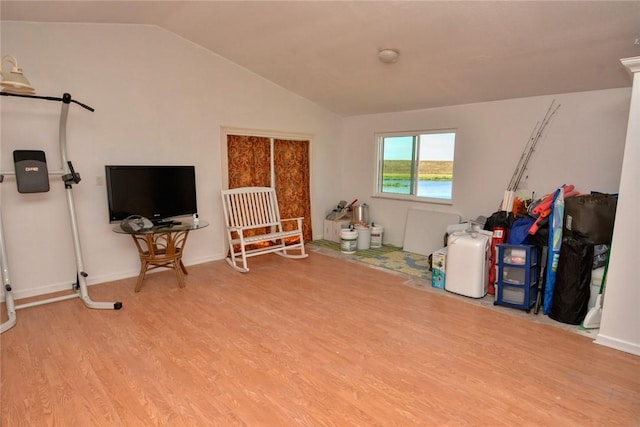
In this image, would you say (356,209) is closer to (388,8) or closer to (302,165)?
(302,165)

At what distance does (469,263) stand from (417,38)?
2.20 m

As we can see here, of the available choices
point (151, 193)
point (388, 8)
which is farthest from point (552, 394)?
point (151, 193)

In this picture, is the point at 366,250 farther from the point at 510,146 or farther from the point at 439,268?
the point at 510,146

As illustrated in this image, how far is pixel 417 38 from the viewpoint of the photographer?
3303 mm

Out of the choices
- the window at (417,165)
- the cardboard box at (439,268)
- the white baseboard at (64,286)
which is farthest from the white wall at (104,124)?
the cardboard box at (439,268)

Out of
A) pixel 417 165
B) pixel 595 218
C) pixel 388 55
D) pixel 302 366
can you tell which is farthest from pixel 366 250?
pixel 302 366

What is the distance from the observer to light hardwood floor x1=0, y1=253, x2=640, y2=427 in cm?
197

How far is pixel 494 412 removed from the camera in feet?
6.49

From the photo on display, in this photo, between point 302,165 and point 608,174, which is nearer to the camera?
Result: point 608,174

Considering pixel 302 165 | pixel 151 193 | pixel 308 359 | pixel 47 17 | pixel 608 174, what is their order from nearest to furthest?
1. pixel 308 359
2. pixel 47 17
3. pixel 608 174
4. pixel 151 193
5. pixel 302 165

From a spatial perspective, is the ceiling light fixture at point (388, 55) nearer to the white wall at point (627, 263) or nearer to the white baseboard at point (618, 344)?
the white wall at point (627, 263)

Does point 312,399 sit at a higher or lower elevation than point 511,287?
lower

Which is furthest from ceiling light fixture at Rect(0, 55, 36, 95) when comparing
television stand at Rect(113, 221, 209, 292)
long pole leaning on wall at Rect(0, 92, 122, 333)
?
television stand at Rect(113, 221, 209, 292)

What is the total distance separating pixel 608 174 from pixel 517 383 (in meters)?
2.62
